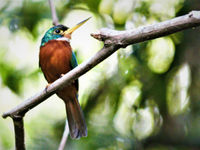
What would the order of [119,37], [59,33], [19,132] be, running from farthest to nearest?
[59,33] < [19,132] < [119,37]

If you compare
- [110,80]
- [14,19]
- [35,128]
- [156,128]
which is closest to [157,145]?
[156,128]

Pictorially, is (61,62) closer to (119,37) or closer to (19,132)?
(19,132)

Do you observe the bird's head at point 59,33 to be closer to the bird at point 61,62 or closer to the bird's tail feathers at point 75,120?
the bird at point 61,62

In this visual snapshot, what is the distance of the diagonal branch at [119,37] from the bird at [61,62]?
3.13 ft

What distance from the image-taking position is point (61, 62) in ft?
10.1

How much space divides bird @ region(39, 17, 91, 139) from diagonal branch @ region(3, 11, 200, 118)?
0.96m

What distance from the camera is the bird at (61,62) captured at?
9.90ft

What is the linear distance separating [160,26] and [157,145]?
1.57 m

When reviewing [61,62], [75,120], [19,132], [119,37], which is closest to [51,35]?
[61,62]

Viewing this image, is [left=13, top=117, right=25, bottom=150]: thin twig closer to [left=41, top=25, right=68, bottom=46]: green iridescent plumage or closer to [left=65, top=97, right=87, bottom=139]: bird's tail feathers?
[left=65, top=97, right=87, bottom=139]: bird's tail feathers

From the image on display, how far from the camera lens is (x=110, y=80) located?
10.6 feet

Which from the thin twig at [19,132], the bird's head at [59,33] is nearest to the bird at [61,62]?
the bird's head at [59,33]

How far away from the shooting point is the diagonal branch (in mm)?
1527

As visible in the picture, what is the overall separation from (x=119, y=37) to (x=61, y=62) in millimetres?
1471
